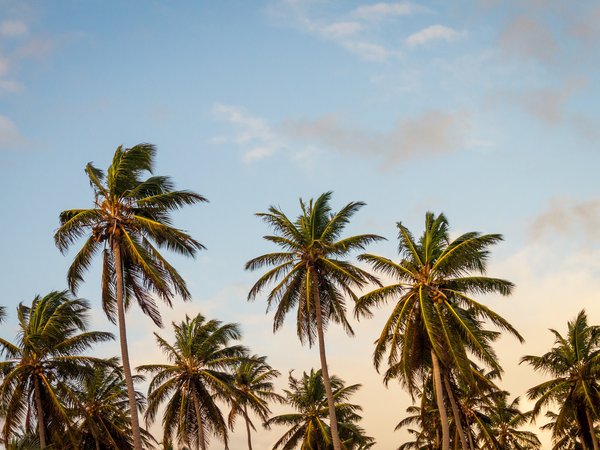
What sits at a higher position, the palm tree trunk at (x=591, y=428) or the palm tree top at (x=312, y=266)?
the palm tree top at (x=312, y=266)

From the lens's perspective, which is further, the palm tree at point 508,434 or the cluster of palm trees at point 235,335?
the palm tree at point 508,434

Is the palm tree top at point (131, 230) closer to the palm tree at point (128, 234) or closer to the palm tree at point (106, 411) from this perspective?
the palm tree at point (128, 234)

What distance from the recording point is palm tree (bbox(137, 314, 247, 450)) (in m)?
45.7

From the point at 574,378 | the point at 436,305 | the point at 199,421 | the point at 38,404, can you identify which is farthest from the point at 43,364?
the point at 574,378

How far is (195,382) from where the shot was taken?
4650 cm

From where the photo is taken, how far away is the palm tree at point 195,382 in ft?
150

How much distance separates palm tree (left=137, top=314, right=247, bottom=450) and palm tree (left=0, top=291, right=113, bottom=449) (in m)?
7.44

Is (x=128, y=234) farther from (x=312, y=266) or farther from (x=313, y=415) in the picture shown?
(x=313, y=415)

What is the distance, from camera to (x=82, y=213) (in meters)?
30.3

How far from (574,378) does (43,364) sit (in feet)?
108

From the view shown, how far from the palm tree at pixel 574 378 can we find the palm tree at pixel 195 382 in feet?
66.7

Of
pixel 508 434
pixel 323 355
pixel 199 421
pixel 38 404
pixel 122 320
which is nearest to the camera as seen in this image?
pixel 122 320

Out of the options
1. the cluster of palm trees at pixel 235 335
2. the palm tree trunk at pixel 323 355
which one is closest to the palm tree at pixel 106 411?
the cluster of palm trees at pixel 235 335

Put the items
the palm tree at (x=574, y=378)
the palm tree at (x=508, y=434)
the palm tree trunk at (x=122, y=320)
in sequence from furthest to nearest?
1. the palm tree at (x=508, y=434)
2. the palm tree at (x=574, y=378)
3. the palm tree trunk at (x=122, y=320)
